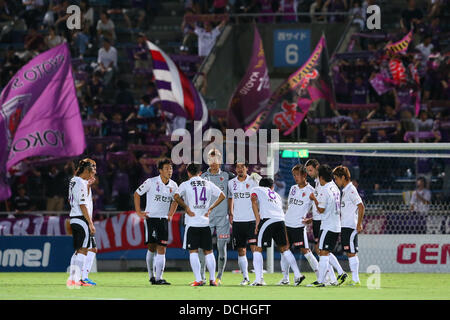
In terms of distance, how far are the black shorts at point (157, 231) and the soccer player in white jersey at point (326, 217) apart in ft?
8.03

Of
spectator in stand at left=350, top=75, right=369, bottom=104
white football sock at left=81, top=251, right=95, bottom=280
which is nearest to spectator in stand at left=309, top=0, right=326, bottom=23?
spectator in stand at left=350, top=75, right=369, bottom=104

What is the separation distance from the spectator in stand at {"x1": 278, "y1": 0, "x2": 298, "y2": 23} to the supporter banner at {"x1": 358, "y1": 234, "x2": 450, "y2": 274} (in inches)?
396

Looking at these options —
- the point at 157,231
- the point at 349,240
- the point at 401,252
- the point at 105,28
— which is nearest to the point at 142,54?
the point at 105,28

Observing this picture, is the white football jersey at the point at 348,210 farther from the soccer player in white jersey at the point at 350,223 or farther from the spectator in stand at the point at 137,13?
the spectator in stand at the point at 137,13

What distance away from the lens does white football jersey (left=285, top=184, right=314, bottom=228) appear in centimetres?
1603

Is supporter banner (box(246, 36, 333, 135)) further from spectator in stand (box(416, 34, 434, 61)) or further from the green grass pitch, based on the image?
the green grass pitch

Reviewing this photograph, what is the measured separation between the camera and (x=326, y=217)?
1527 cm

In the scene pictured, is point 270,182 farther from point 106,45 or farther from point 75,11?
point 75,11

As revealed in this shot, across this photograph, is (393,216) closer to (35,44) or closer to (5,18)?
(35,44)

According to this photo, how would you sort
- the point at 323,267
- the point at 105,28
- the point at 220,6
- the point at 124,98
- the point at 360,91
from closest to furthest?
the point at 323,267 < the point at 360,91 < the point at 124,98 < the point at 105,28 < the point at 220,6

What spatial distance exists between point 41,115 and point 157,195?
6008mm

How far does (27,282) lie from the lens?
1681 cm

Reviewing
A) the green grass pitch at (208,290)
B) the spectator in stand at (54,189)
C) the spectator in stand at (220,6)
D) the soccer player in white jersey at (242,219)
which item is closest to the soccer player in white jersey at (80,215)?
the green grass pitch at (208,290)

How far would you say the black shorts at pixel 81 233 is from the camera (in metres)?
15.0
